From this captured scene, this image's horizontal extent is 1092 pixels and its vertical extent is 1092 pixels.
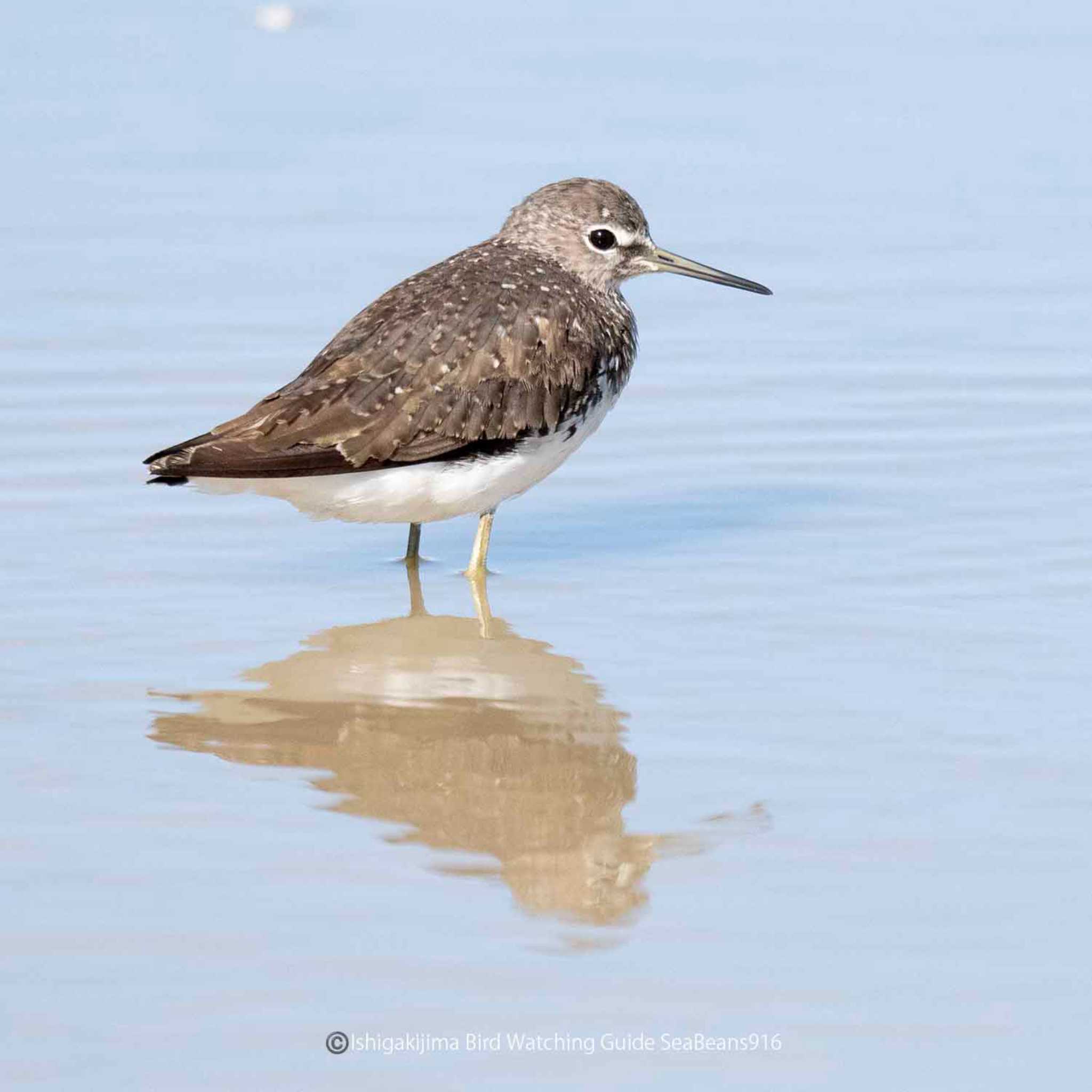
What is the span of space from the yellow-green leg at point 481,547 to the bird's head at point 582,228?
52.6 inches

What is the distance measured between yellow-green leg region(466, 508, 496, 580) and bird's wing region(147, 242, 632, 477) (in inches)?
19.4

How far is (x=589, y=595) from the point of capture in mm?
9484

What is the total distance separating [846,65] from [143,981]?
1224cm

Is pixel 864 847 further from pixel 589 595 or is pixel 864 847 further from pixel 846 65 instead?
pixel 846 65

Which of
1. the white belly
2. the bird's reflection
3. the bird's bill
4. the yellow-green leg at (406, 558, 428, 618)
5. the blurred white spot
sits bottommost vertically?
the bird's reflection

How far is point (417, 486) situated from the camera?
9328 mm

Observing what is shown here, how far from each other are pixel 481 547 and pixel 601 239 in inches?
64.6

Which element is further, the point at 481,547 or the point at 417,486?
the point at 481,547

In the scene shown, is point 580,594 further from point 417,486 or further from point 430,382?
point 430,382

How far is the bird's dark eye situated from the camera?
10.4 m

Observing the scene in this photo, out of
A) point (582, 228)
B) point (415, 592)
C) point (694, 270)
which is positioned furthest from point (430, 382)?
point (694, 270)

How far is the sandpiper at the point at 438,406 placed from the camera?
9047 mm

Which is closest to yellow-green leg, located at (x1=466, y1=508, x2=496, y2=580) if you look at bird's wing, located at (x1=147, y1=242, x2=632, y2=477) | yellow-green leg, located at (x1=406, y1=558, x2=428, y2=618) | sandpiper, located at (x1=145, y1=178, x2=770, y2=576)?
sandpiper, located at (x1=145, y1=178, x2=770, y2=576)

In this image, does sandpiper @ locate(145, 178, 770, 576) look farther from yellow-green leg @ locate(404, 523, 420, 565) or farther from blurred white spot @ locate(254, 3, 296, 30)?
blurred white spot @ locate(254, 3, 296, 30)
